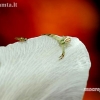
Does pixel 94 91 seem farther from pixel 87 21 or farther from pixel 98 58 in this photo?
pixel 87 21

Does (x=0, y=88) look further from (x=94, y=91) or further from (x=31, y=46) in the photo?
(x=94, y=91)

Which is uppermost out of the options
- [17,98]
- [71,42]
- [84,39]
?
[84,39]

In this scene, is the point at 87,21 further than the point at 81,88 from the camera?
Yes

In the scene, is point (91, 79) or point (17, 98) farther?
point (91, 79)

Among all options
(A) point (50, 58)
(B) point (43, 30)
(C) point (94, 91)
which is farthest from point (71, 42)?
(C) point (94, 91)

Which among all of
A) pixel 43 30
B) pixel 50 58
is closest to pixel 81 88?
pixel 50 58

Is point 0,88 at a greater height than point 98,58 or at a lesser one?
lesser

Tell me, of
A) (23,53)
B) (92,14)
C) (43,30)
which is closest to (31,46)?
(23,53)

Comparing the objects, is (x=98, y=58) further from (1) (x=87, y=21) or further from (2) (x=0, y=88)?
(2) (x=0, y=88)

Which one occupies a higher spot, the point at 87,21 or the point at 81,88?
the point at 87,21
